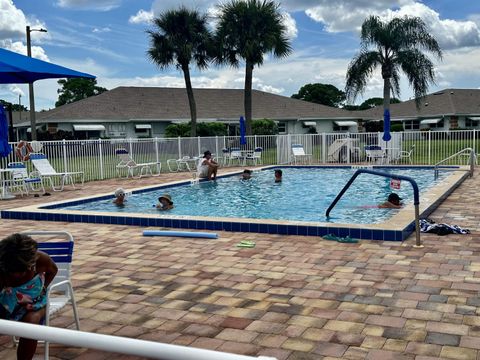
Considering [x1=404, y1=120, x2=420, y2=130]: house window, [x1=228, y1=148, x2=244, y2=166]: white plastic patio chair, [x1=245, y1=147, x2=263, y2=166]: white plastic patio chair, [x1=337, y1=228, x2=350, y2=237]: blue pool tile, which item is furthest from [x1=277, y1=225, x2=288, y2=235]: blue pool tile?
[x1=404, y1=120, x2=420, y2=130]: house window

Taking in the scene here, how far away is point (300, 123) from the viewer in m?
45.7

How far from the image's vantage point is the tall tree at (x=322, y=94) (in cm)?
7581

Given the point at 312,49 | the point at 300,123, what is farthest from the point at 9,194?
the point at 300,123

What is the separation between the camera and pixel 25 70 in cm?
459

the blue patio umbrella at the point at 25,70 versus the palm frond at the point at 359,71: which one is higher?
the palm frond at the point at 359,71

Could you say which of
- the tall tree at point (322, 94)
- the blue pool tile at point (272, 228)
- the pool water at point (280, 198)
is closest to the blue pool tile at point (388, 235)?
the blue pool tile at point (272, 228)

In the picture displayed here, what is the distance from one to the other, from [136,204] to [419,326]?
335 inches

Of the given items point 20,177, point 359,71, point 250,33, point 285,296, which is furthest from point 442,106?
point 285,296

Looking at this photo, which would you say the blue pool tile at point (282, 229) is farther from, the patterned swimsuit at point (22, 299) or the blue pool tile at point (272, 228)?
the patterned swimsuit at point (22, 299)

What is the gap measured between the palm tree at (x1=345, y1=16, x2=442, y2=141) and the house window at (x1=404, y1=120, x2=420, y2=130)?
2404 centimetres

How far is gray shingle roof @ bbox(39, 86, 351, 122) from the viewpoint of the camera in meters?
37.8

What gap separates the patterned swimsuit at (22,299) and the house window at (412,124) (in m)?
49.7

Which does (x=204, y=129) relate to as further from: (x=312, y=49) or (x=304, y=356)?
(x=304, y=356)

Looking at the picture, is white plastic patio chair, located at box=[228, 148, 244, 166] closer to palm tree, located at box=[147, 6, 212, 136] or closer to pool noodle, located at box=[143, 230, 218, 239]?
palm tree, located at box=[147, 6, 212, 136]
